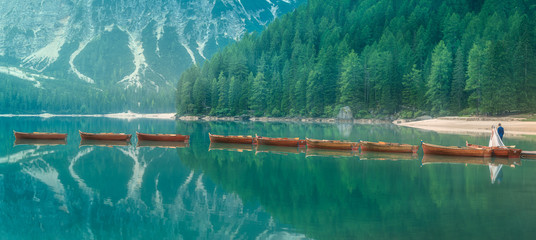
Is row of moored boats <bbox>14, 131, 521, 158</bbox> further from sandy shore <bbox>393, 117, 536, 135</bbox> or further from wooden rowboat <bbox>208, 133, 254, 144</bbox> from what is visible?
sandy shore <bbox>393, 117, 536, 135</bbox>

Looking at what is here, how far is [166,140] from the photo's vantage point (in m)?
65.8

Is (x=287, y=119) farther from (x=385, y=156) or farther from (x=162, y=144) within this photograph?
(x=385, y=156)

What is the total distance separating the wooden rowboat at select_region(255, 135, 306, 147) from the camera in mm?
57531

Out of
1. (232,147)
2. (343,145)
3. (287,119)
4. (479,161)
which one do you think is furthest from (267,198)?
(287,119)

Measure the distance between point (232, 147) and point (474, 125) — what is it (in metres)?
61.2

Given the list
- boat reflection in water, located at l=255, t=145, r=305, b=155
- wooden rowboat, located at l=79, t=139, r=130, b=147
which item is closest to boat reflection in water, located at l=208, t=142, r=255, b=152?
boat reflection in water, located at l=255, t=145, r=305, b=155

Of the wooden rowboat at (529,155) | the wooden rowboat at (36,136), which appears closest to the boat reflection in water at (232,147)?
the wooden rowboat at (36,136)

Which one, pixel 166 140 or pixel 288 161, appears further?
pixel 166 140

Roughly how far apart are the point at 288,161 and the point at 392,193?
18.1 metres

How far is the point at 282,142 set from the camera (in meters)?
58.6

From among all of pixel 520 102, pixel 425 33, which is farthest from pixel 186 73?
pixel 520 102

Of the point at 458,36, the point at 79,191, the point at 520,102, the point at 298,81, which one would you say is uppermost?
the point at 458,36

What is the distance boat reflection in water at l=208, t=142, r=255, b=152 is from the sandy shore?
4847 centimetres

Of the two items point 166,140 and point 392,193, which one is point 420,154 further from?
point 166,140
